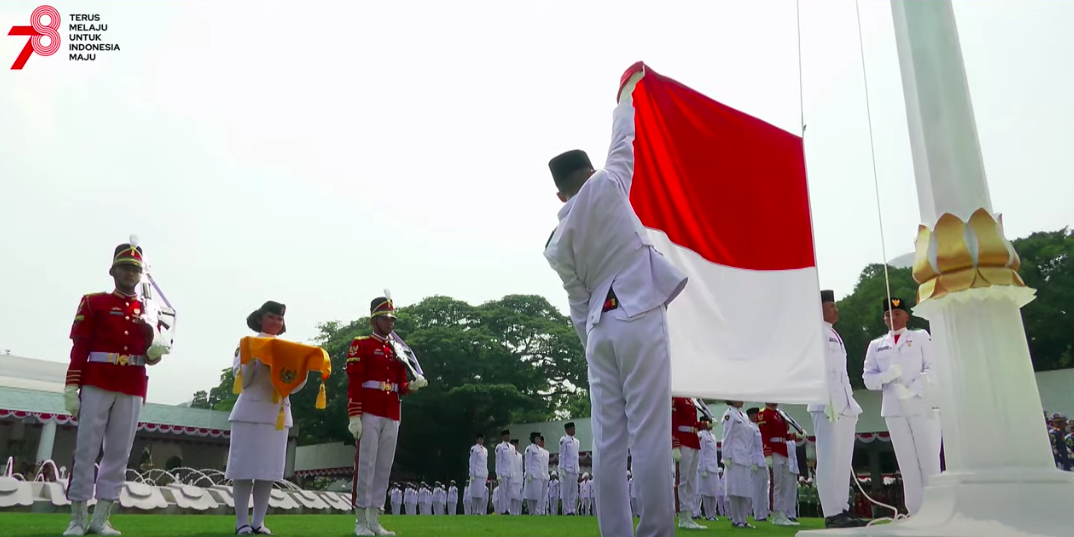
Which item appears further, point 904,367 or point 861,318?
point 861,318

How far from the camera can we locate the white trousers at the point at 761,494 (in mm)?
13634

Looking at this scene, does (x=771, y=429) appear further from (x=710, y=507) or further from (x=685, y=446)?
(x=685, y=446)

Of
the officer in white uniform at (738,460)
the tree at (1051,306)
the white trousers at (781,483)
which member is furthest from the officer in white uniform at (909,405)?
the tree at (1051,306)

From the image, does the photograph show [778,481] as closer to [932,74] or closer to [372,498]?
[372,498]

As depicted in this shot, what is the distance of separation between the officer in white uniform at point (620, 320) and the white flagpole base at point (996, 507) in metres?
0.94

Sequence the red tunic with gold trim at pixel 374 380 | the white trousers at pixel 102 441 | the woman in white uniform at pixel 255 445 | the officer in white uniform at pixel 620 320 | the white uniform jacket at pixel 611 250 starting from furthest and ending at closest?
1. the red tunic with gold trim at pixel 374 380
2. the woman in white uniform at pixel 255 445
3. the white trousers at pixel 102 441
4. the white uniform jacket at pixel 611 250
5. the officer in white uniform at pixel 620 320

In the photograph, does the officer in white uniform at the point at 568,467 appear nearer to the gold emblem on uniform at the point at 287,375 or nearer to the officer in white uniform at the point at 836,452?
the officer in white uniform at the point at 836,452

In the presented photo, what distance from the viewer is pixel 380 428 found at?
23.0 feet

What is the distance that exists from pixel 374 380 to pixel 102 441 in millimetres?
2383

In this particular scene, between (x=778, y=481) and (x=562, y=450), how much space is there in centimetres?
953

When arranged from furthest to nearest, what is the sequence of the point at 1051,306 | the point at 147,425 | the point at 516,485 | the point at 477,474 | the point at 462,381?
1. the point at 462,381
2. the point at 147,425
3. the point at 1051,306
4. the point at 477,474
5. the point at 516,485

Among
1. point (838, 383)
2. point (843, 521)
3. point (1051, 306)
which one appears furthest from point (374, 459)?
point (1051, 306)

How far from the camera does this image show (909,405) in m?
7.14

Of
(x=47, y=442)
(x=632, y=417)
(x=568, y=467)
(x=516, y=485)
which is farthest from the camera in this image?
(x=47, y=442)
